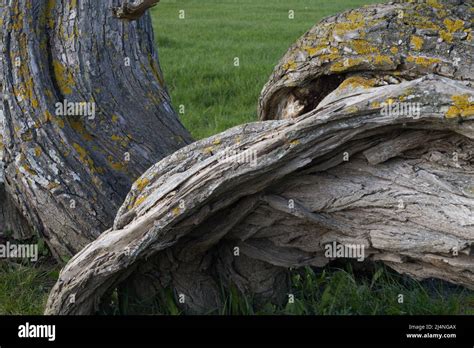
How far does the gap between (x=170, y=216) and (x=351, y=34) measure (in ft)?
5.00

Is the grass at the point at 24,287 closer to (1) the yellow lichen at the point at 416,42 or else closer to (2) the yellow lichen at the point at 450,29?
(1) the yellow lichen at the point at 416,42

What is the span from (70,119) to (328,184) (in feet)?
6.07

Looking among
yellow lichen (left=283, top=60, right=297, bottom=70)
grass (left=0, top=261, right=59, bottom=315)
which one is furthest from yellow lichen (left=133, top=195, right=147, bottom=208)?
yellow lichen (left=283, top=60, right=297, bottom=70)

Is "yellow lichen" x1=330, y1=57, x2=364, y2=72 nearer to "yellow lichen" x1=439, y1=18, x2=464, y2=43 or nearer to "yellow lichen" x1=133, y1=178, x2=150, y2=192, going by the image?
"yellow lichen" x1=439, y1=18, x2=464, y2=43

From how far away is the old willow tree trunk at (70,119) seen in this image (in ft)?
15.8

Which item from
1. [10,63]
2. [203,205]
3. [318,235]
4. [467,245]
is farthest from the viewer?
[10,63]

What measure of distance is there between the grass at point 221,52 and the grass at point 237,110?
1cm

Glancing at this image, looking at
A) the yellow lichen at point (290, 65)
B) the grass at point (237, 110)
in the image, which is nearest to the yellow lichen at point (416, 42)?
the yellow lichen at point (290, 65)

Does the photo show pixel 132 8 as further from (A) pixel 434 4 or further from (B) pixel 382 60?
(A) pixel 434 4

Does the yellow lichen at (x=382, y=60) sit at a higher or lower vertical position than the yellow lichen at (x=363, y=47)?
lower

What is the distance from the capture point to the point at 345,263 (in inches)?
188

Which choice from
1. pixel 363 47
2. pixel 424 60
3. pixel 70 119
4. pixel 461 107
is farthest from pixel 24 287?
pixel 461 107

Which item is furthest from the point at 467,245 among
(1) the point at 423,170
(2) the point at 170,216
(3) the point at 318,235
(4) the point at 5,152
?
(4) the point at 5,152

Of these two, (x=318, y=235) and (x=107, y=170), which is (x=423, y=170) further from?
(x=107, y=170)
